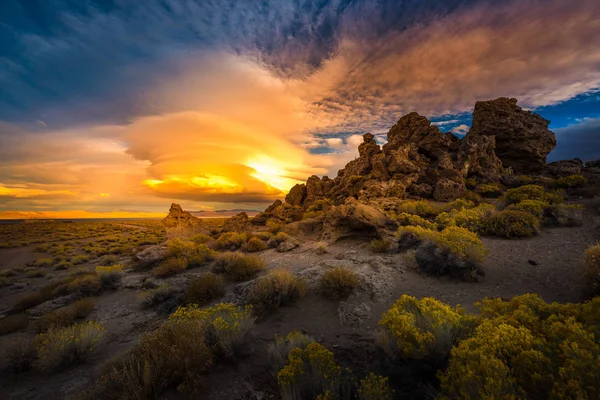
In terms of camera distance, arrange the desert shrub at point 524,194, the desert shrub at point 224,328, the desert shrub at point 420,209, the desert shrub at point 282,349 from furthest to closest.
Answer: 1. the desert shrub at point 420,209
2. the desert shrub at point 524,194
3. the desert shrub at point 224,328
4. the desert shrub at point 282,349

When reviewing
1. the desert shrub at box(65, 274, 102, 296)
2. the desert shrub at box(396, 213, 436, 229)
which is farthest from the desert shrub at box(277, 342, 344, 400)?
the desert shrub at box(65, 274, 102, 296)

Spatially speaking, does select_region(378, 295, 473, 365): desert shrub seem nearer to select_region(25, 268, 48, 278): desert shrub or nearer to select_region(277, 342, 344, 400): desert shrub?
select_region(277, 342, 344, 400): desert shrub

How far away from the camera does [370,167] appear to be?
2483cm

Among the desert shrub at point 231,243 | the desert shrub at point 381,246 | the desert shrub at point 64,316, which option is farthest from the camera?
the desert shrub at point 231,243

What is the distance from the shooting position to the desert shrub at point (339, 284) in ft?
23.4

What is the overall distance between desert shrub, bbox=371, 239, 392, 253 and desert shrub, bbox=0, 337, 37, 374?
10.9m

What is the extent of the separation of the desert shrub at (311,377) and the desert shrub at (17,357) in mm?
5973

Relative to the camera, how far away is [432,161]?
2398cm

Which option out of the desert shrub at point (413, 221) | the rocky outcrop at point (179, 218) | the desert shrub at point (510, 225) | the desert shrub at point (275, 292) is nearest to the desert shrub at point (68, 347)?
the desert shrub at point (275, 292)

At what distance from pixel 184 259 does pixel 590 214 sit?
64.5 feet

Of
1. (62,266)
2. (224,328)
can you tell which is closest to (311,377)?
(224,328)

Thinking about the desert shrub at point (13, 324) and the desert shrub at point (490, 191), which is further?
the desert shrub at point (490, 191)

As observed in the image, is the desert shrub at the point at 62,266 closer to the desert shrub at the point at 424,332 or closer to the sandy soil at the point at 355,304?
the sandy soil at the point at 355,304

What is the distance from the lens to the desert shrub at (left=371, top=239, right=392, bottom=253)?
35.7 feet
